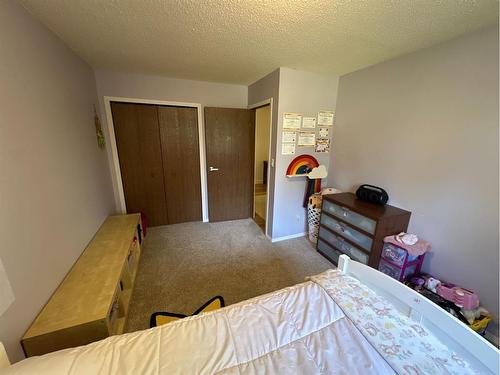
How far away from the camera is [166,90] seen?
2.82 metres

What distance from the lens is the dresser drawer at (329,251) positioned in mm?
2347

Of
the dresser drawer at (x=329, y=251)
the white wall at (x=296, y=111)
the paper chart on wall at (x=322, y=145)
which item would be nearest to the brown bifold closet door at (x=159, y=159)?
the white wall at (x=296, y=111)

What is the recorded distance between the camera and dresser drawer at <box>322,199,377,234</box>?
76.4 inches

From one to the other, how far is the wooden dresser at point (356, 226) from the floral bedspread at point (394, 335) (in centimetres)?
92

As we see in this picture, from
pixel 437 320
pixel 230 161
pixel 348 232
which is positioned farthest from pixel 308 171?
pixel 437 320

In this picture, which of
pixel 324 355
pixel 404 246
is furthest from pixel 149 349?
pixel 404 246

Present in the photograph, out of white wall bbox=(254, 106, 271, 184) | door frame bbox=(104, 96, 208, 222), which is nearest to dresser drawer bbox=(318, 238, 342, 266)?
door frame bbox=(104, 96, 208, 222)

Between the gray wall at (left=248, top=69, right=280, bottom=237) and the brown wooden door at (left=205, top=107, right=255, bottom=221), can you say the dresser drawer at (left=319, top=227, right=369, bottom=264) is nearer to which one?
the gray wall at (left=248, top=69, right=280, bottom=237)

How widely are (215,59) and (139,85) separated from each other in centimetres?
129

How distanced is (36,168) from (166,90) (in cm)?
202

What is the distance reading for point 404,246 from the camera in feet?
5.73

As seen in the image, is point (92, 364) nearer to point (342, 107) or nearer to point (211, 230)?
point (211, 230)

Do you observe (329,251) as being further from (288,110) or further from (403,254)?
(288,110)

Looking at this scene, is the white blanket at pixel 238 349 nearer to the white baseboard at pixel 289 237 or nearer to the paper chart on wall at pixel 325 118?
the white baseboard at pixel 289 237
